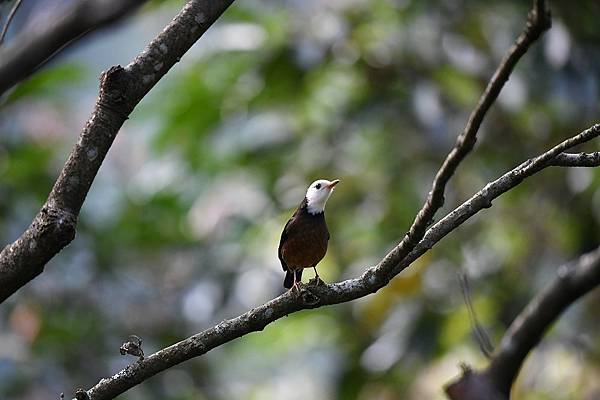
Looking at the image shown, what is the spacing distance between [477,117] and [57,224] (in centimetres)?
85

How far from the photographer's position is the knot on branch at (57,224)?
1835 mm

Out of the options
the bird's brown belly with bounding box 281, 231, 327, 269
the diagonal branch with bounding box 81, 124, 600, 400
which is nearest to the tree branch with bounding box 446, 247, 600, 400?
the bird's brown belly with bounding box 281, 231, 327, 269

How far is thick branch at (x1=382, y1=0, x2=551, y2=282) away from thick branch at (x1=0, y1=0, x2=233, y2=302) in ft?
1.96

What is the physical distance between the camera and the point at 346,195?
5137 millimetres

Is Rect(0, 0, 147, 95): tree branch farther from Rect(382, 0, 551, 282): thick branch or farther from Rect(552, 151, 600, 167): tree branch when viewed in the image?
Rect(552, 151, 600, 167): tree branch

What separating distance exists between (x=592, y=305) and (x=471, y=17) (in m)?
1.74

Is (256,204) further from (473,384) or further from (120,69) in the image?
(120,69)

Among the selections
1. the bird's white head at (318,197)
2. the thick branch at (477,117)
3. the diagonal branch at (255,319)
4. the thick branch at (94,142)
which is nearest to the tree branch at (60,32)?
the thick branch at (94,142)

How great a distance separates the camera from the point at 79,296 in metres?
5.43

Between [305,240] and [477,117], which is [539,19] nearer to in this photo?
[477,117]

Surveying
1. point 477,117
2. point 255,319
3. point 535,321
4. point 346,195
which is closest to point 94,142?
point 255,319

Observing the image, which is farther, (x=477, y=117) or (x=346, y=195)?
(x=346, y=195)

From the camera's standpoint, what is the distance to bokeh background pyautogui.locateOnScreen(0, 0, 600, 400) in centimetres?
460

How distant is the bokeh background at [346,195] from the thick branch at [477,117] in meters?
2.56
